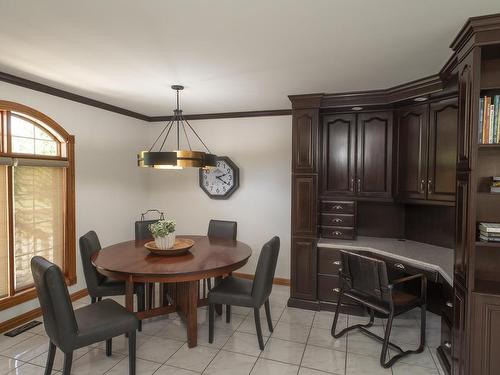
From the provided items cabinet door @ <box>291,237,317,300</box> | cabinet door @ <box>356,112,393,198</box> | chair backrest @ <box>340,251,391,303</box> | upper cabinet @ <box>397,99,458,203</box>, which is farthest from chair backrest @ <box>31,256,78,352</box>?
upper cabinet @ <box>397,99,458,203</box>

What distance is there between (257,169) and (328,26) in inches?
103

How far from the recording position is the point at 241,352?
265 centimetres

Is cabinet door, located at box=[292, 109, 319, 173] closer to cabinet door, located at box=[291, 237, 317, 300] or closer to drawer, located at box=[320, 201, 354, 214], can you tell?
drawer, located at box=[320, 201, 354, 214]

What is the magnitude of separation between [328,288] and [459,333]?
5.18 feet

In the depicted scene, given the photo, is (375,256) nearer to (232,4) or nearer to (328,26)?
(328,26)

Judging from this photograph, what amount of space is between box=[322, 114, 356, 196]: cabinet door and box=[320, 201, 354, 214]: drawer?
0.11 meters

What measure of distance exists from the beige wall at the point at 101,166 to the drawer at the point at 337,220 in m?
2.79

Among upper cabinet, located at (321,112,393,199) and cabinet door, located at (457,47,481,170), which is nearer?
cabinet door, located at (457,47,481,170)

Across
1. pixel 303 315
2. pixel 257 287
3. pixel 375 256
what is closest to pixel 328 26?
pixel 257 287

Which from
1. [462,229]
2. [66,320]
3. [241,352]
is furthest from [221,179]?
[462,229]

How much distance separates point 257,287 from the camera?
2689mm

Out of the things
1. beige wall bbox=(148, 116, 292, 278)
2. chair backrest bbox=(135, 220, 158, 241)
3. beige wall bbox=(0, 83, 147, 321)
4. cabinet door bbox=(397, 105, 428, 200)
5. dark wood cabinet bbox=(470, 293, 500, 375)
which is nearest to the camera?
dark wood cabinet bbox=(470, 293, 500, 375)

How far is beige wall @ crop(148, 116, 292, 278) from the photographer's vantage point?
4270 mm

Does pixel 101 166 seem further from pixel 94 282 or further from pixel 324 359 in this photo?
pixel 324 359
